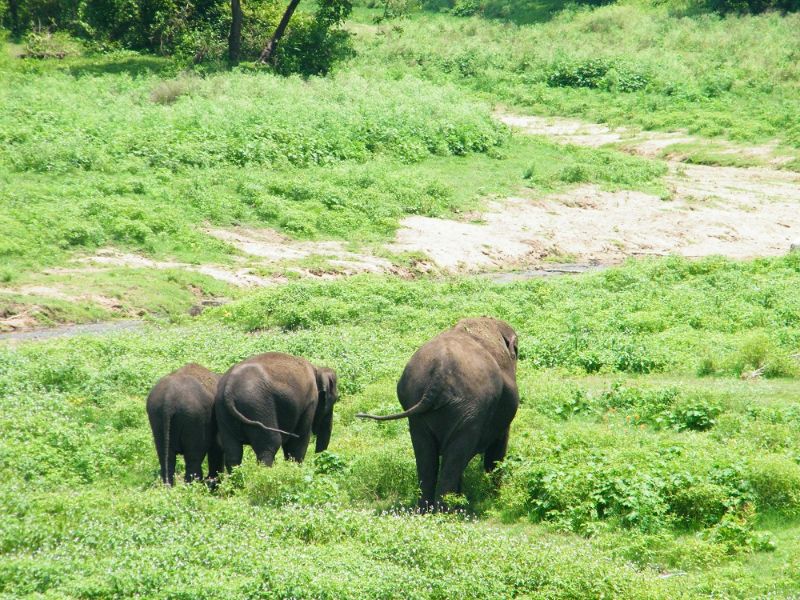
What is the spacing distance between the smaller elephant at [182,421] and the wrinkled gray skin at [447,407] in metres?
2.04

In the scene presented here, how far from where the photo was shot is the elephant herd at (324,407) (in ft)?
32.7

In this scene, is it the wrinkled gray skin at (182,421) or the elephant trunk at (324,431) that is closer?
the wrinkled gray skin at (182,421)

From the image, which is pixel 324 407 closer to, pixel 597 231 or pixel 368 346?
pixel 368 346

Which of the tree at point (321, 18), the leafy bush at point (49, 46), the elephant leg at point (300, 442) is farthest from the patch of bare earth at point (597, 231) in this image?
the leafy bush at point (49, 46)

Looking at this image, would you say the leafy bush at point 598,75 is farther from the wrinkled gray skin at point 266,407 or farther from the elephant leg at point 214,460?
the elephant leg at point 214,460

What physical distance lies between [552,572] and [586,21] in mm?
47269

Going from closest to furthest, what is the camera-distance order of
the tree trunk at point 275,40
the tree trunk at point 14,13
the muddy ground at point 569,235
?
the muddy ground at point 569,235 → the tree trunk at point 275,40 → the tree trunk at point 14,13

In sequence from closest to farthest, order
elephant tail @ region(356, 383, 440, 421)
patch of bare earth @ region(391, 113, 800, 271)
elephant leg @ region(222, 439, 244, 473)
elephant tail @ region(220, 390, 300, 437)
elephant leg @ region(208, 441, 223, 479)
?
1. elephant tail @ region(356, 383, 440, 421)
2. elephant tail @ region(220, 390, 300, 437)
3. elephant leg @ region(222, 439, 244, 473)
4. elephant leg @ region(208, 441, 223, 479)
5. patch of bare earth @ region(391, 113, 800, 271)

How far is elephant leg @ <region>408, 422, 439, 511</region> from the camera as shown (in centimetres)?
1007

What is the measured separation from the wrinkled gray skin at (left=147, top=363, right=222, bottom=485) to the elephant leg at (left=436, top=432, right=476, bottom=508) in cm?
247

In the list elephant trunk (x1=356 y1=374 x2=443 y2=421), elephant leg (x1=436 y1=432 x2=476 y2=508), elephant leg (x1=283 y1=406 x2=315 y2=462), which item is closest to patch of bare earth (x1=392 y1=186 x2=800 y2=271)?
elephant leg (x1=283 y1=406 x2=315 y2=462)

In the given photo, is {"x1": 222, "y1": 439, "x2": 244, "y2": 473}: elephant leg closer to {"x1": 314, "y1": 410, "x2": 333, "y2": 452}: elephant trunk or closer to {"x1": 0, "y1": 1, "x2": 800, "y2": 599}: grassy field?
{"x1": 0, "y1": 1, "x2": 800, "y2": 599}: grassy field

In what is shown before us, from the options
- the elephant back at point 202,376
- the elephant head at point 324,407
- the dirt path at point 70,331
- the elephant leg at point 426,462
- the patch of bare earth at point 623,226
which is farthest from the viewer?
the patch of bare earth at point 623,226

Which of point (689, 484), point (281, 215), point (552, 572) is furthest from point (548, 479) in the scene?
point (281, 215)
